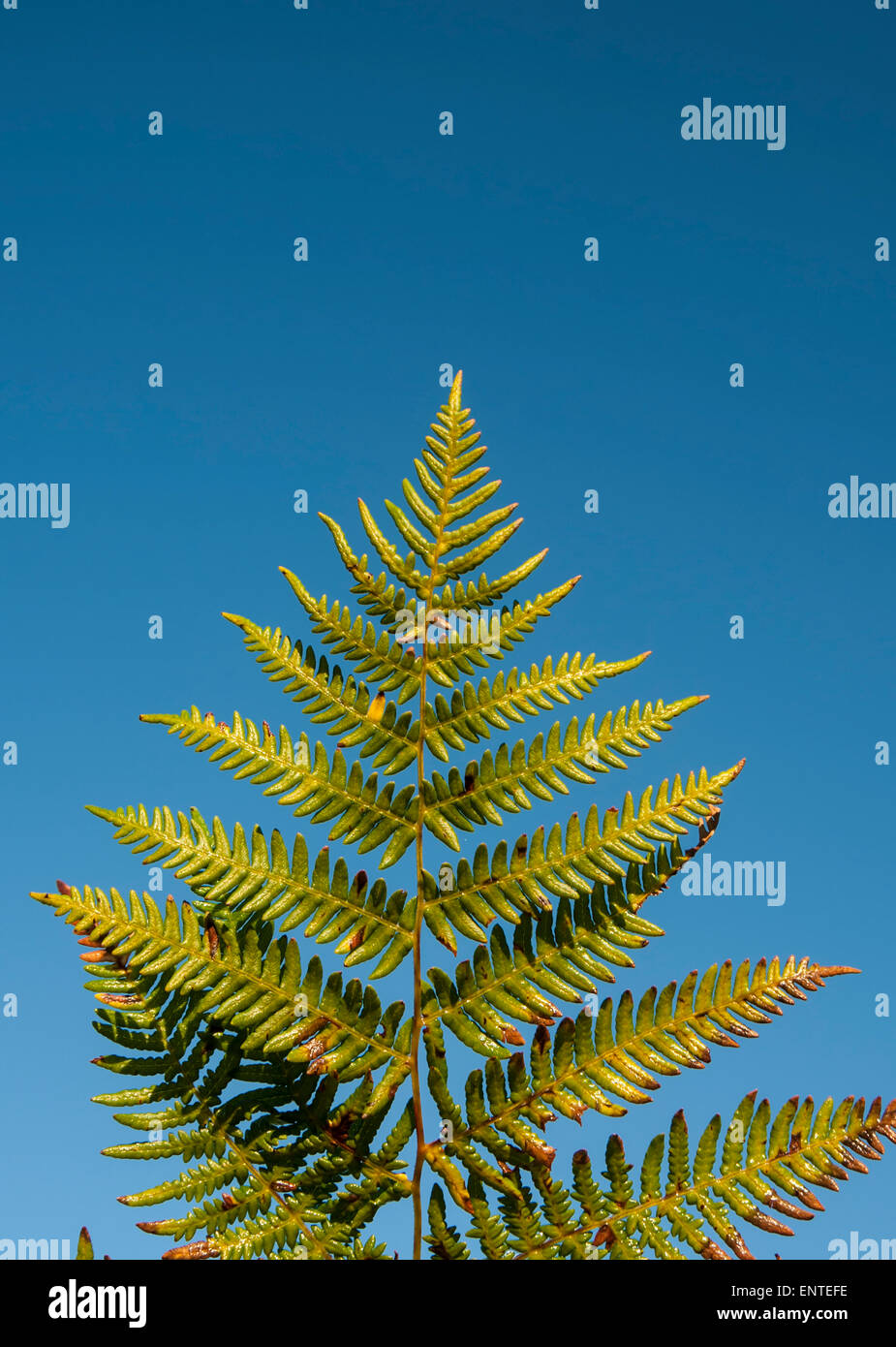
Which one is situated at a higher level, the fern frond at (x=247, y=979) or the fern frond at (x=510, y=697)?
the fern frond at (x=510, y=697)

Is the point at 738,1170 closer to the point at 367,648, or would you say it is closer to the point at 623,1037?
the point at 623,1037

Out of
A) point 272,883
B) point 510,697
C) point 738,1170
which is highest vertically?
point 510,697

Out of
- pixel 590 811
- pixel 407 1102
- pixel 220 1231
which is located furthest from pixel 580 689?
pixel 220 1231

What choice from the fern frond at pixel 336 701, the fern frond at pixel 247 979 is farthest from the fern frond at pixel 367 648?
the fern frond at pixel 247 979

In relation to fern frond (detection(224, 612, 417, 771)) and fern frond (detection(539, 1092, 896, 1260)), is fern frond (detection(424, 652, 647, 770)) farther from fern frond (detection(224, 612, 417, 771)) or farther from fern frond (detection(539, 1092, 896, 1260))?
fern frond (detection(539, 1092, 896, 1260))

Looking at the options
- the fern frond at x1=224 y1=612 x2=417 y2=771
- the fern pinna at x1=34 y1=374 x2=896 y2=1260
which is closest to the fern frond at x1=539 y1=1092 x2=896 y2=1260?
the fern pinna at x1=34 y1=374 x2=896 y2=1260

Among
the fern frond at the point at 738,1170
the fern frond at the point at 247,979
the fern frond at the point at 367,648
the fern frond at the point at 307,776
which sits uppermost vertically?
the fern frond at the point at 367,648

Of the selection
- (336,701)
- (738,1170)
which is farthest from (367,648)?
(738,1170)

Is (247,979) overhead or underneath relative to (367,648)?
underneath

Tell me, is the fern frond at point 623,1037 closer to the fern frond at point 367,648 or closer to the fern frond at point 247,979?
the fern frond at point 247,979
